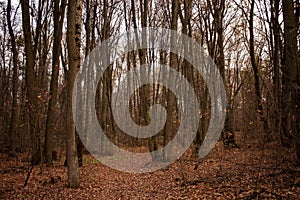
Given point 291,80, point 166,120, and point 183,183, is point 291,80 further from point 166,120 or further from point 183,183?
point 166,120

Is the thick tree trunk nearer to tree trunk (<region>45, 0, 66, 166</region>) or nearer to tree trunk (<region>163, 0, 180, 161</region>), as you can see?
tree trunk (<region>45, 0, 66, 166</region>)

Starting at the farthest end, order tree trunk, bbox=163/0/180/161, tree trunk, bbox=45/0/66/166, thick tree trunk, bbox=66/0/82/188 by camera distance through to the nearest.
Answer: tree trunk, bbox=163/0/180/161 → tree trunk, bbox=45/0/66/166 → thick tree trunk, bbox=66/0/82/188

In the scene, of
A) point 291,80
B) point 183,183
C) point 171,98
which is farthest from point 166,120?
point 291,80

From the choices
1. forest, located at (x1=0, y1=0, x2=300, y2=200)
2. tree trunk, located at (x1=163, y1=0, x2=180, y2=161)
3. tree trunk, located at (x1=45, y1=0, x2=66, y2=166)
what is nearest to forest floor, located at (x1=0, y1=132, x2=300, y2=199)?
forest, located at (x1=0, y1=0, x2=300, y2=200)

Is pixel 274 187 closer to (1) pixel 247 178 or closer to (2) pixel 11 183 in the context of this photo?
(1) pixel 247 178

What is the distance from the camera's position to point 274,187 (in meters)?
7.13

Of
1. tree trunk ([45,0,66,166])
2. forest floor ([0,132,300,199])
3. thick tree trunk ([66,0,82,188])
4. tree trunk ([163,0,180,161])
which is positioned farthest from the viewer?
tree trunk ([163,0,180,161])

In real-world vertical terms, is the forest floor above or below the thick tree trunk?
below

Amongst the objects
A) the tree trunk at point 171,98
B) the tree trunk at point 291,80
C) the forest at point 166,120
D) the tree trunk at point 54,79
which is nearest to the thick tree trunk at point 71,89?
the forest at point 166,120

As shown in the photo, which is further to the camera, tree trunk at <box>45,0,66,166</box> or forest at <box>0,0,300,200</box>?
tree trunk at <box>45,0,66,166</box>

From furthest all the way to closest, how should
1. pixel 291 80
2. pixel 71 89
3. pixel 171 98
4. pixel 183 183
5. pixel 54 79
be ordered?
pixel 171 98 < pixel 54 79 < pixel 183 183 < pixel 71 89 < pixel 291 80

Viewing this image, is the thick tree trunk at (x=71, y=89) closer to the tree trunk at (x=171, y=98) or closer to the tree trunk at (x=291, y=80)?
the tree trunk at (x=171, y=98)

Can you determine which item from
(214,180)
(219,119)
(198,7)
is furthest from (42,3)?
(214,180)

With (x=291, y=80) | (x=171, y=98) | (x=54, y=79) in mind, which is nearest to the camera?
(x=291, y=80)
